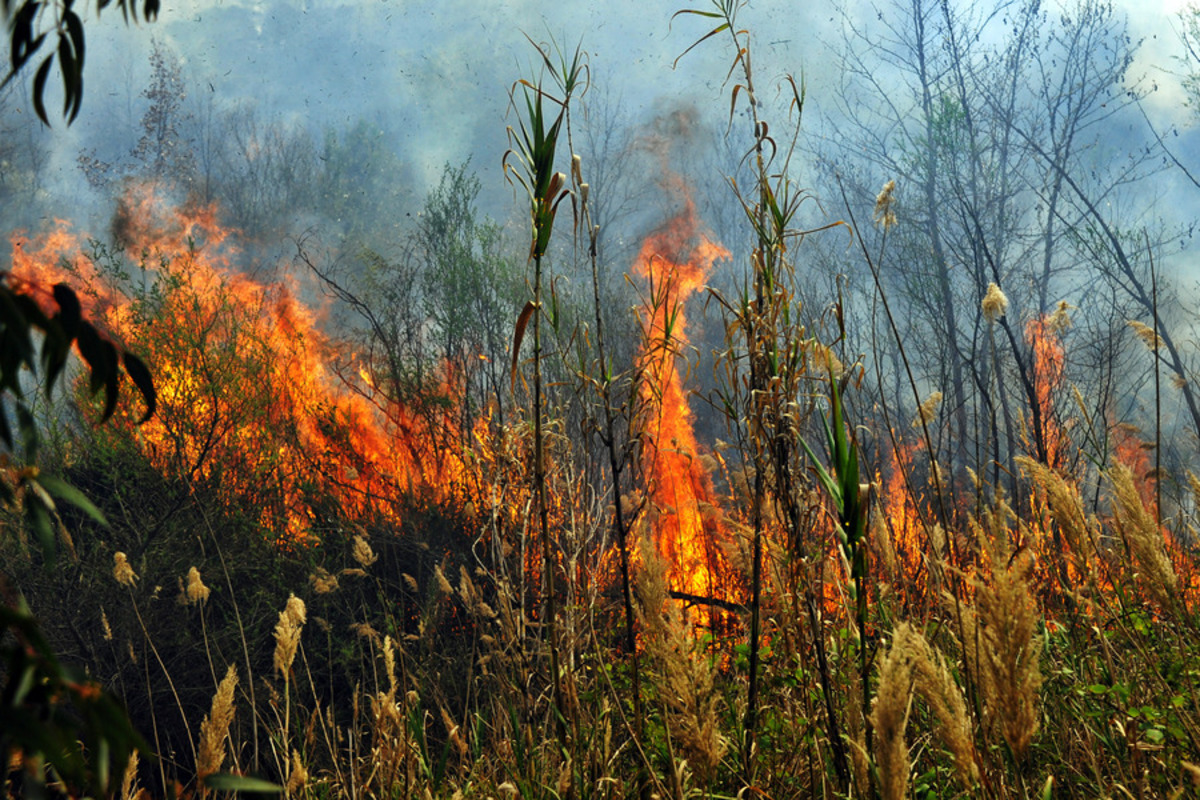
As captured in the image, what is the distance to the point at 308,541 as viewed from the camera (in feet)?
23.0

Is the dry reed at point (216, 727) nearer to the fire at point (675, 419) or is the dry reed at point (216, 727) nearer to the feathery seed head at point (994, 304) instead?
the fire at point (675, 419)

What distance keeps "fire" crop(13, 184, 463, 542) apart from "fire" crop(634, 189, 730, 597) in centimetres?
246

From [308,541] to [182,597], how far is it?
5.88 ft

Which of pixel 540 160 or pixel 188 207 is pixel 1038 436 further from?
pixel 188 207

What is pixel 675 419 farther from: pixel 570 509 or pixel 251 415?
pixel 570 509

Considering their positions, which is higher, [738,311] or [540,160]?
[540,160]

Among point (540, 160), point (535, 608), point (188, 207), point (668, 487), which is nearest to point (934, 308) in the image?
point (668, 487)

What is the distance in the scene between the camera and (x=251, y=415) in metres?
7.21

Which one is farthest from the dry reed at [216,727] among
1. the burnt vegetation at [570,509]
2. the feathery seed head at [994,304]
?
the feathery seed head at [994,304]

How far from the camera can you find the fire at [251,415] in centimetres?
679

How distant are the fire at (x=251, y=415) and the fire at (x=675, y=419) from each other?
2464mm

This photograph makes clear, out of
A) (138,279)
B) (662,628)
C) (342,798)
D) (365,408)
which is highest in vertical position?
(138,279)

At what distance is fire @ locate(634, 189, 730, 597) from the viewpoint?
2053mm

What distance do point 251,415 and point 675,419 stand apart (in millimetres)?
7654
